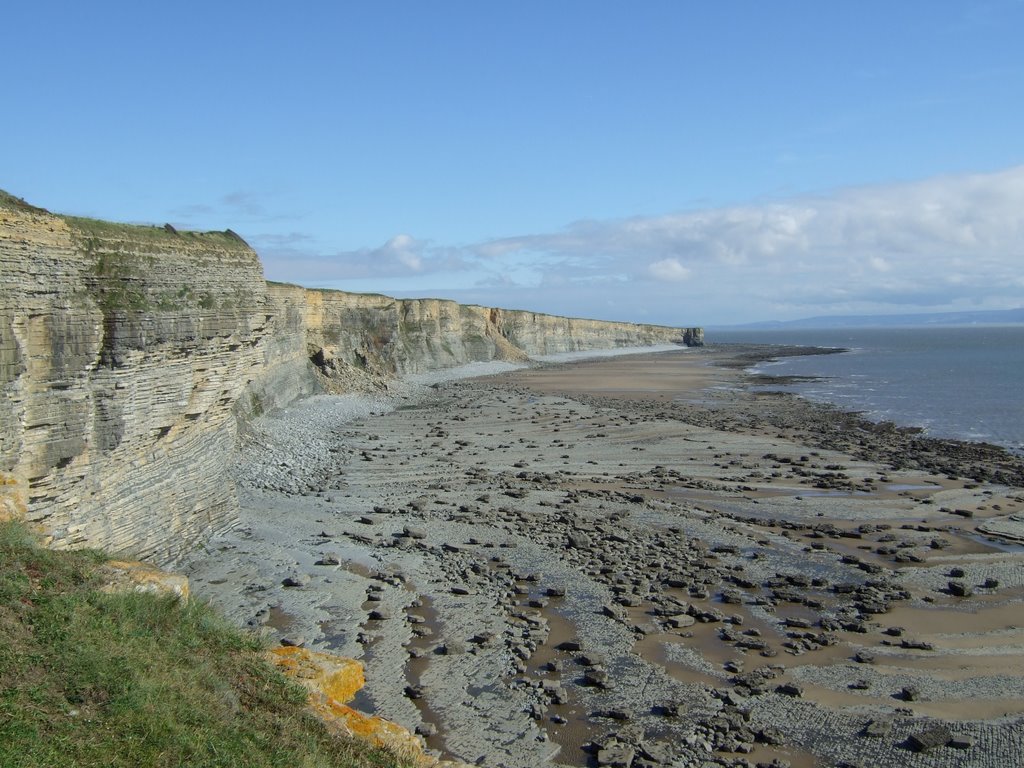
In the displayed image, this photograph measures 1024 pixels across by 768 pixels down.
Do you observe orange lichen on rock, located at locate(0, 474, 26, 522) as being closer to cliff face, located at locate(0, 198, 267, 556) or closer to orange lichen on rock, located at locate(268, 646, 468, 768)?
cliff face, located at locate(0, 198, 267, 556)

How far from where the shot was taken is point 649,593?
15023 mm

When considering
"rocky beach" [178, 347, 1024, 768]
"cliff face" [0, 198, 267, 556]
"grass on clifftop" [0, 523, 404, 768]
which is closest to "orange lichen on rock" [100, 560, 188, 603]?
"grass on clifftop" [0, 523, 404, 768]

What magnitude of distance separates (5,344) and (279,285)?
29.5 metres

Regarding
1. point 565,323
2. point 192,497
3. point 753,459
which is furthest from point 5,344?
point 565,323

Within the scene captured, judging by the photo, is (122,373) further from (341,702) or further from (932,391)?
(932,391)

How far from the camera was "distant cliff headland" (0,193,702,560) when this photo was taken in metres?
11.3

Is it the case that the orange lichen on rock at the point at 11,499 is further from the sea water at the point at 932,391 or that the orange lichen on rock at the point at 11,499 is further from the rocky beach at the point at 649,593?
the sea water at the point at 932,391

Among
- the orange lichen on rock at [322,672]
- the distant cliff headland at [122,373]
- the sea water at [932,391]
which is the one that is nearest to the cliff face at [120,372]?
the distant cliff headland at [122,373]

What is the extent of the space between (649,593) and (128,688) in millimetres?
10819

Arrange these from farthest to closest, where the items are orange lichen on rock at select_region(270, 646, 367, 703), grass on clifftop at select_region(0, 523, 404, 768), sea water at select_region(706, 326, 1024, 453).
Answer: sea water at select_region(706, 326, 1024, 453) < orange lichen on rock at select_region(270, 646, 367, 703) < grass on clifftop at select_region(0, 523, 404, 768)

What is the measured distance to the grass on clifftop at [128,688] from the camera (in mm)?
5383

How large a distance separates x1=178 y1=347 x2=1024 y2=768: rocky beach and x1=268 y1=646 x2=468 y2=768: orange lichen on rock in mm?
2158

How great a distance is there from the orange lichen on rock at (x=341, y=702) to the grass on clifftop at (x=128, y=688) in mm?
284

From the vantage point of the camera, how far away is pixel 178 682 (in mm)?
6504
